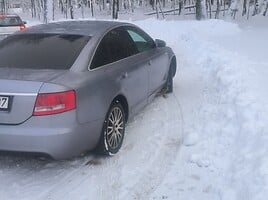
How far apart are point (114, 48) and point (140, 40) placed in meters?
1.16

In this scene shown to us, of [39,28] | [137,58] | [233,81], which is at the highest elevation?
[39,28]

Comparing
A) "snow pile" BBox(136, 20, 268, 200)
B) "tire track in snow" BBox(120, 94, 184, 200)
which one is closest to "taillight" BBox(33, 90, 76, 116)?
"tire track in snow" BBox(120, 94, 184, 200)

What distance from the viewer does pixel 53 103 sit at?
14.1 ft

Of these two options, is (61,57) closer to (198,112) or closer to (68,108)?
(68,108)

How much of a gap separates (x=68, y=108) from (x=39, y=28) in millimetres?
1849

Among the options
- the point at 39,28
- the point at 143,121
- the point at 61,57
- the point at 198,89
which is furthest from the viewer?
the point at 198,89

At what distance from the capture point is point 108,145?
510 cm

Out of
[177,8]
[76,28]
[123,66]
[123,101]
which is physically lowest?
[123,101]

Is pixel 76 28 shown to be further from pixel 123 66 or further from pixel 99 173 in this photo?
pixel 99 173

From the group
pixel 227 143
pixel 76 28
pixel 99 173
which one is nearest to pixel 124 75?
pixel 76 28

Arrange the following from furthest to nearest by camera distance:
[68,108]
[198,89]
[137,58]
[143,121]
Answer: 1. [198,89]
2. [143,121]
3. [137,58]
4. [68,108]

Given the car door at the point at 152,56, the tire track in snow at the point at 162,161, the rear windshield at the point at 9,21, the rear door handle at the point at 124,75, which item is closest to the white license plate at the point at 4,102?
the tire track in snow at the point at 162,161

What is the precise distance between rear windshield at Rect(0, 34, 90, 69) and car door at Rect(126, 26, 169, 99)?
133 centimetres

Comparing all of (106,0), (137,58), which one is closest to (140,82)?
(137,58)
